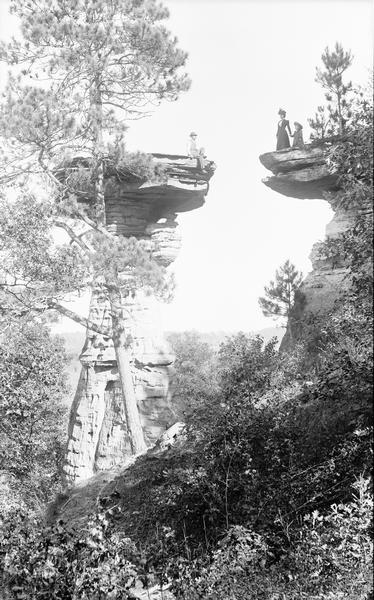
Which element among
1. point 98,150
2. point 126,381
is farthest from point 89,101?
point 126,381

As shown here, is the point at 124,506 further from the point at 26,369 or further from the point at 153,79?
the point at 153,79

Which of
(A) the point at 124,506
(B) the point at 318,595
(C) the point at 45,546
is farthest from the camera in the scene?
(A) the point at 124,506

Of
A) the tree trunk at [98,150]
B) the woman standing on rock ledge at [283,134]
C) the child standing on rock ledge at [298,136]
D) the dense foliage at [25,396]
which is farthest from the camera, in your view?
the woman standing on rock ledge at [283,134]

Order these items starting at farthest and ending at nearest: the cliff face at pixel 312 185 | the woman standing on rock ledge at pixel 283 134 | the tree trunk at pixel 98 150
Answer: the woman standing on rock ledge at pixel 283 134, the cliff face at pixel 312 185, the tree trunk at pixel 98 150

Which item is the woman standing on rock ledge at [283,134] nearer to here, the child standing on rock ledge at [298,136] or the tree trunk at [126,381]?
the child standing on rock ledge at [298,136]

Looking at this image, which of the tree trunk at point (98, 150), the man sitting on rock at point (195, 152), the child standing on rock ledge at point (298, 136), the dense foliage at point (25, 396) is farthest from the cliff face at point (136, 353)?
the dense foliage at point (25, 396)

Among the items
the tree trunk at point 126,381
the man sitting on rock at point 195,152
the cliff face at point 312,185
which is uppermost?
the man sitting on rock at point 195,152

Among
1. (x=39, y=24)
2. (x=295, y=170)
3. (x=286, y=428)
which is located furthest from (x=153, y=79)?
(x=286, y=428)
